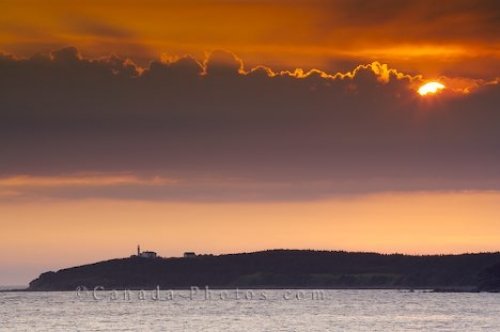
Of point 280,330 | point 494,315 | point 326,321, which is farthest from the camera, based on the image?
point 494,315

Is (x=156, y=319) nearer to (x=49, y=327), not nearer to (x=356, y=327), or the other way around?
(x=49, y=327)

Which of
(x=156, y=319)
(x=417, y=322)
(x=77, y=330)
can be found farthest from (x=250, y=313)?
(x=77, y=330)

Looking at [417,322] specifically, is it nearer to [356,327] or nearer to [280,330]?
[356,327]

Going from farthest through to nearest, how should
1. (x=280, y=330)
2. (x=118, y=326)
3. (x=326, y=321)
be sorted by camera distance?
(x=326, y=321)
(x=118, y=326)
(x=280, y=330)

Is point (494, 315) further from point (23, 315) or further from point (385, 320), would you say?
point (23, 315)

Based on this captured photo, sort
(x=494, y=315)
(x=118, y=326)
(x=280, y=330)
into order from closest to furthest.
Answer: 1. (x=280, y=330)
2. (x=118, y=326)
3. (x=494, y=315)

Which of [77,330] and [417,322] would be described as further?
[417,322]

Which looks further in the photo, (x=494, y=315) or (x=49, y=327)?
(x=494, y=315)

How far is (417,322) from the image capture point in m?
157

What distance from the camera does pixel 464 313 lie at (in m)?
184

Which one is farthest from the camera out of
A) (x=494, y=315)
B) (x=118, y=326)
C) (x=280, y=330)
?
(x=494, y=315)

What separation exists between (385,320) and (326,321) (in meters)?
6.96

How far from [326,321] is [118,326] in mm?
25260

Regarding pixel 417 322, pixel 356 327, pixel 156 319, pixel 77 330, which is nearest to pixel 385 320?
pixel 417 322
